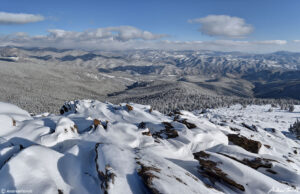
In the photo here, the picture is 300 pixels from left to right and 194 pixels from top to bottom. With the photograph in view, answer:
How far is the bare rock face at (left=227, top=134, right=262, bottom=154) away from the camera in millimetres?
25472

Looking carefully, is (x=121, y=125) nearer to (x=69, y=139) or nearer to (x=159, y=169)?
(x=69, y=139)

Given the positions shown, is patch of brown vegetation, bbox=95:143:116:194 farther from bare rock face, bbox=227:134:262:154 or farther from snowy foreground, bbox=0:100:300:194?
bare rock face, bbox=227:134:262:154

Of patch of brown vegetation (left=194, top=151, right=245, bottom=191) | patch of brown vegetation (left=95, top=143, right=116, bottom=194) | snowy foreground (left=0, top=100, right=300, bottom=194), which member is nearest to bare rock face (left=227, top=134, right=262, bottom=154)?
snowy foreground (left=0, top=100, right=300, bottom=194)

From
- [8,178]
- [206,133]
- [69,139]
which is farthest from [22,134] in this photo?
[206,133]

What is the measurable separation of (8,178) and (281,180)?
25.4 meters

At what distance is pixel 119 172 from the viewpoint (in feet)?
45.5

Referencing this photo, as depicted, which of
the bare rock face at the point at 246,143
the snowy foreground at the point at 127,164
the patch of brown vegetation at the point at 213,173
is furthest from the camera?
the bare rock face at the point at 246,143

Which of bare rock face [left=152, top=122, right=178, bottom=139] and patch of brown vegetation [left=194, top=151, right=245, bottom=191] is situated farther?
bare rock face [left=152, top=122, right=178, bottom=139]

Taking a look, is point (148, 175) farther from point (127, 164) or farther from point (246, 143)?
point (246, 143)

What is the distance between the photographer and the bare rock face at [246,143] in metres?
25.5

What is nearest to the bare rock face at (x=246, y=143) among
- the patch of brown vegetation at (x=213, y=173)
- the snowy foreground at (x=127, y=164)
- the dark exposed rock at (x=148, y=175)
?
the snowy foreground at (x=127, y=164)

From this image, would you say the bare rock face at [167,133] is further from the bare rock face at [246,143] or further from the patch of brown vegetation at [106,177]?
the patch of brown vegetation at [106,177]

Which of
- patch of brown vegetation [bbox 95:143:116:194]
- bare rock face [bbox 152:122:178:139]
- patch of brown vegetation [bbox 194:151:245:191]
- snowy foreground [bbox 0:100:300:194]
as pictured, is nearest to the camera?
patch of brown vegetation [bbox 95:143:116:194]

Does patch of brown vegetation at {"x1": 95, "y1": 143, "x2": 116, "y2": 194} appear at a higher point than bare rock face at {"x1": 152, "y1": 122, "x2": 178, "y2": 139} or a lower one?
higher
